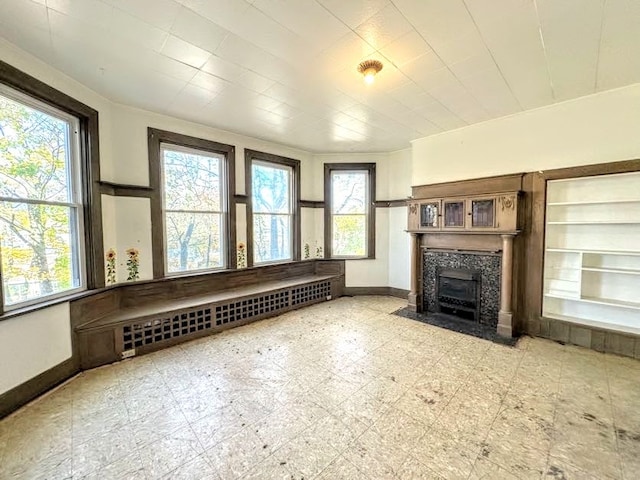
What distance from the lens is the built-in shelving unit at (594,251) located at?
2.88 m

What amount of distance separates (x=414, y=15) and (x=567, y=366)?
137 inches

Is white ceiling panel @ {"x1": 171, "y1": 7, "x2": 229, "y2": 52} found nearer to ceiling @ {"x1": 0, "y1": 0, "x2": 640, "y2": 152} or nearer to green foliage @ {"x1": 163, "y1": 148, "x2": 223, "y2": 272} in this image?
ceiling @ {"x1": 0, "y1": 0, "x2": 640, "y2": 152}

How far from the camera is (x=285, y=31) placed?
194 centimetres

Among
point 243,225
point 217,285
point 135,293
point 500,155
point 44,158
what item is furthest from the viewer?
point 243,225

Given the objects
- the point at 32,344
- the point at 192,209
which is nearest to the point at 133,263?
the point at 192,209

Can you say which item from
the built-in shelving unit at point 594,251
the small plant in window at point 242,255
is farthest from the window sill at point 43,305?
the built-in shelving unit at point 594,251

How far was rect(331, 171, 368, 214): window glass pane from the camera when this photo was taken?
5.40m

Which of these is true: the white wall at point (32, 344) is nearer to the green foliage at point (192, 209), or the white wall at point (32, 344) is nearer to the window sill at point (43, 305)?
the window sill at point (43, 305)

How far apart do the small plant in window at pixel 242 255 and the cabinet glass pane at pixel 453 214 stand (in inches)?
126

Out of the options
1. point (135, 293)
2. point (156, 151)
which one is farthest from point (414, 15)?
point (135, 293)

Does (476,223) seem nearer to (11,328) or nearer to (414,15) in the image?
(414,15)

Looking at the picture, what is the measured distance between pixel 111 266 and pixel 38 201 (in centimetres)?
101

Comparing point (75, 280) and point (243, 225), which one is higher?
point (243, 225)

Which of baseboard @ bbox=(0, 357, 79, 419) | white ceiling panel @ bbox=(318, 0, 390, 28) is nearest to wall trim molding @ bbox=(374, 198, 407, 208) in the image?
white ceiling panel @ bbox=(318, 0, 390, 28)
